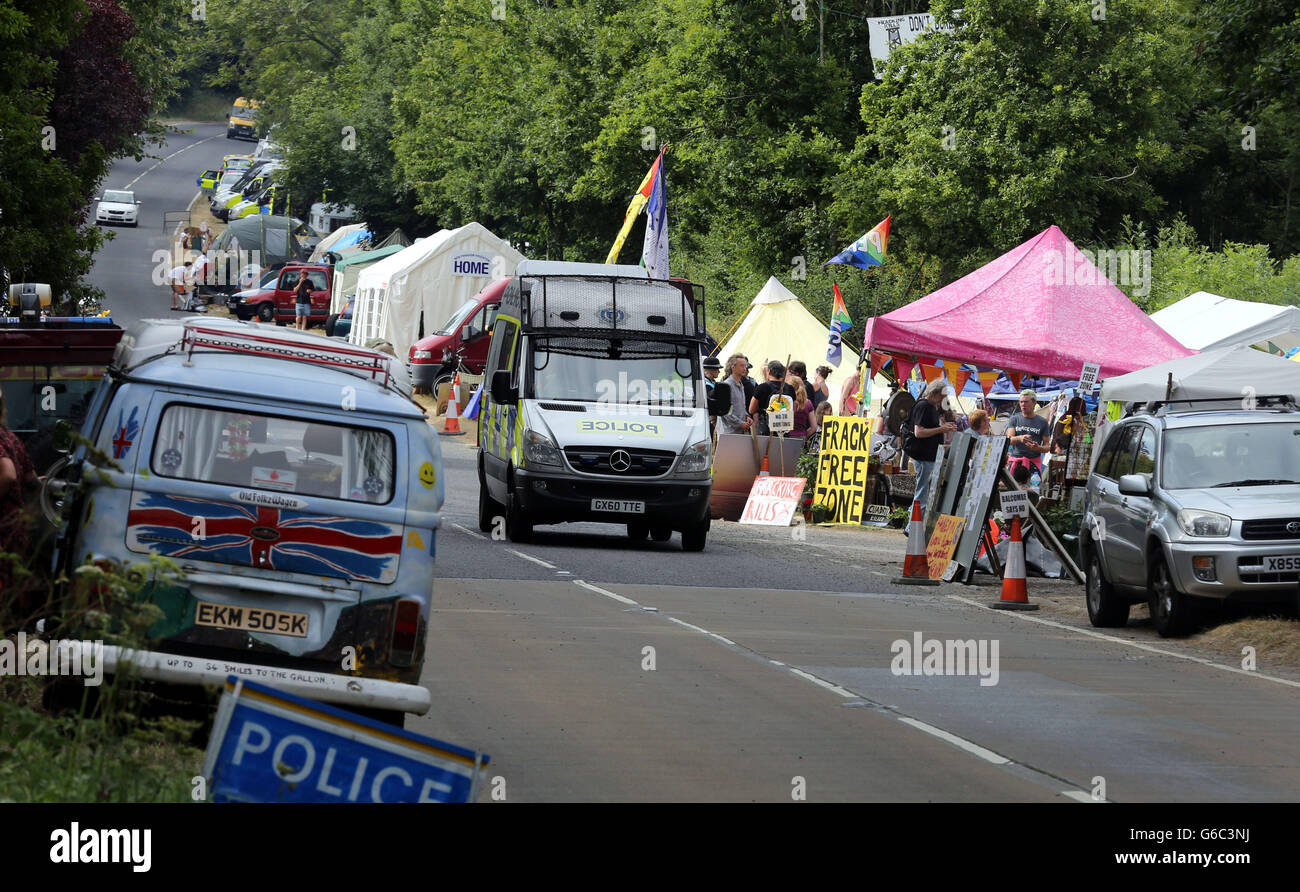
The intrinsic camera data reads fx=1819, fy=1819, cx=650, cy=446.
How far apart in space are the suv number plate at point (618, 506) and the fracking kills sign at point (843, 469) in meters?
5.75

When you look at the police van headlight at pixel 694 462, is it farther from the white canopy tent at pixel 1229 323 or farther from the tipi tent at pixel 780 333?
the tipi tent at pixel 780 333

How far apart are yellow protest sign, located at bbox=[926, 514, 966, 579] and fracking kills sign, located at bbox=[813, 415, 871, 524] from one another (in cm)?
466

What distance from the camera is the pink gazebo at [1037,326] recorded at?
2308cm

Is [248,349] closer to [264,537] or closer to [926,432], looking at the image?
[264,537]

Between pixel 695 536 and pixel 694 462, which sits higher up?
pixel 694 462

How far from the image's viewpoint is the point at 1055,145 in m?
39.0

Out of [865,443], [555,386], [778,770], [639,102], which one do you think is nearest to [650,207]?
[865,443]

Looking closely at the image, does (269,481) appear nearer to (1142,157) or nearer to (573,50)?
(1142,157)

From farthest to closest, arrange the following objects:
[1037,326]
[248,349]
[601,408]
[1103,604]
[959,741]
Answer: [1037,326] → [601,408] → [1103,604] → [959,741] → [248,349]

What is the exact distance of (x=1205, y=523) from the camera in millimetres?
14633

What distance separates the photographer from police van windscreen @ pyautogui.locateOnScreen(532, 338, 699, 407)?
2053cm

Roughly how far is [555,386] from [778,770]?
11818 mm

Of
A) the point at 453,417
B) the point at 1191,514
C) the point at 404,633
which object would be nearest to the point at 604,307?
the point at 1191,514

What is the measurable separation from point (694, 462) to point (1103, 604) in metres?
5.29
